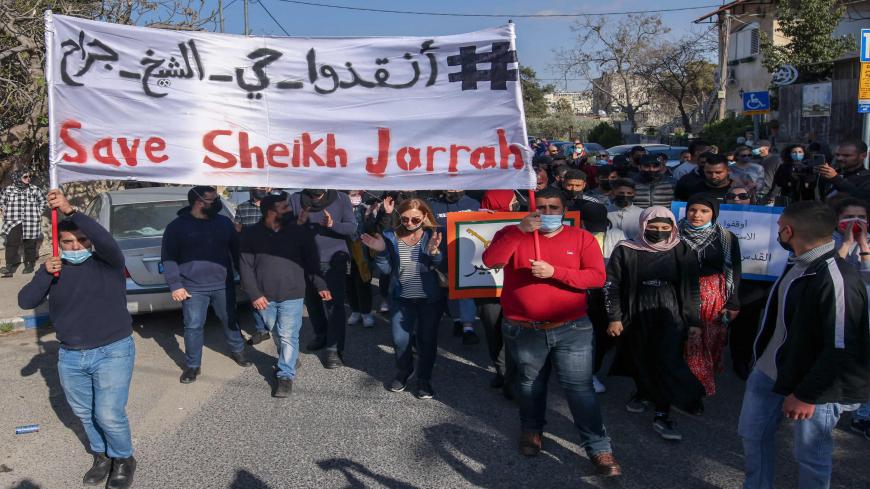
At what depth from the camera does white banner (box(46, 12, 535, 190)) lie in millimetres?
4691

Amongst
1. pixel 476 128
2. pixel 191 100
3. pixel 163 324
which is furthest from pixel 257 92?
pixel 163 324

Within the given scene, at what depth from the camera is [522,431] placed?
474 centimetres

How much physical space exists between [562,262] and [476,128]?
1.07 m

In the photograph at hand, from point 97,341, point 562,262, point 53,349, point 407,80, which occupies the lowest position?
point 53,349

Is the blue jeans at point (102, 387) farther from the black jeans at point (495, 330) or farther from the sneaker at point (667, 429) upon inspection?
the sneaker at point (667, 429)

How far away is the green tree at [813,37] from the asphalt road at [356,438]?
22.2 m

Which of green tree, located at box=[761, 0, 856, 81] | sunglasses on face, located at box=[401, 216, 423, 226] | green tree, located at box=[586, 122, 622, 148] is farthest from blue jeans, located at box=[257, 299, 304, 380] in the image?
green tree, located at box=[586, 122, 622, 148]

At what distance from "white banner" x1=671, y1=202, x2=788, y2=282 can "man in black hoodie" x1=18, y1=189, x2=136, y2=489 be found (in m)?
4.29

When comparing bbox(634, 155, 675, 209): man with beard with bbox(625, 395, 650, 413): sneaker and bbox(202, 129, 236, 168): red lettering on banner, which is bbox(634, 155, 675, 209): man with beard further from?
bbox(202, 129, 236, 168): red lettering on banner

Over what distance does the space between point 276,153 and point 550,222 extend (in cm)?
179

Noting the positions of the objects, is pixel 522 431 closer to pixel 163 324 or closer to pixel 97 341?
pixel 97 341

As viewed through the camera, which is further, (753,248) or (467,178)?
(753,248)

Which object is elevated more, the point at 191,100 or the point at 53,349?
the point at 191,100

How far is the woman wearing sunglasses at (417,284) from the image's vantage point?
5684mm
